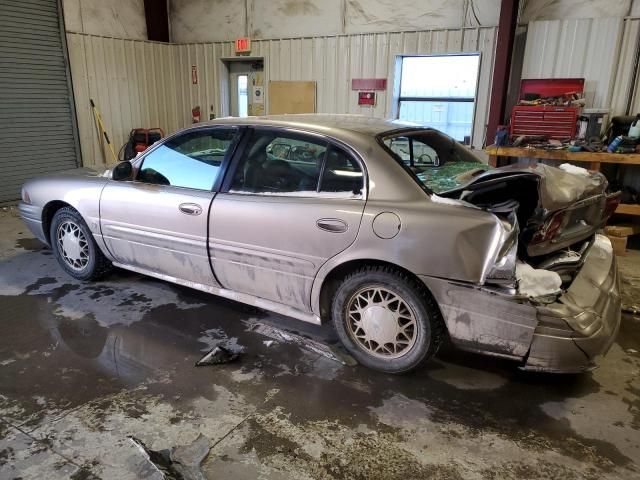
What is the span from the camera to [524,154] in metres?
5.56

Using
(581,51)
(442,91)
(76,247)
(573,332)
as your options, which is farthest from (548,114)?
(76,247)

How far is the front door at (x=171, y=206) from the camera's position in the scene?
128 inches

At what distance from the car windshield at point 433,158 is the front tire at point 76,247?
266cm

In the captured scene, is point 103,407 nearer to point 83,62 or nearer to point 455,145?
point 455,145

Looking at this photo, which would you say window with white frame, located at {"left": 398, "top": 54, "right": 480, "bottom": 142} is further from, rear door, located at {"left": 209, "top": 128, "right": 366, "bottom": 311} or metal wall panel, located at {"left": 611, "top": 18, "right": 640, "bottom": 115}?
rear door, located at {"left": 209, "top": 128, "right": 366, "bottom": 311}

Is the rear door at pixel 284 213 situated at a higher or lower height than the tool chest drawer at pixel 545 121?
lower

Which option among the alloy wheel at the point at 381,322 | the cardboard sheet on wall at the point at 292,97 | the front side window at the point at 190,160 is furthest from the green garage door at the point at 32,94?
the alloy wheel at the point at 381,322

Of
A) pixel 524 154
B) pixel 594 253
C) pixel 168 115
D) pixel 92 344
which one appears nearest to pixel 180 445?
pixel 92 344

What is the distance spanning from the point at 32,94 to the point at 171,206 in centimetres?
602

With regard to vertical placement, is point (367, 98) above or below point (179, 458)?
above

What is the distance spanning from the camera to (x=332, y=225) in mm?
2709

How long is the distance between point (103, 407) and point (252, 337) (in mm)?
1056

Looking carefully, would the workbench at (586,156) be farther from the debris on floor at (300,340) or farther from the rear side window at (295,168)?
the debris on floor at (300,340)

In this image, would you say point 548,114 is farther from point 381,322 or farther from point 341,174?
point 381,322
